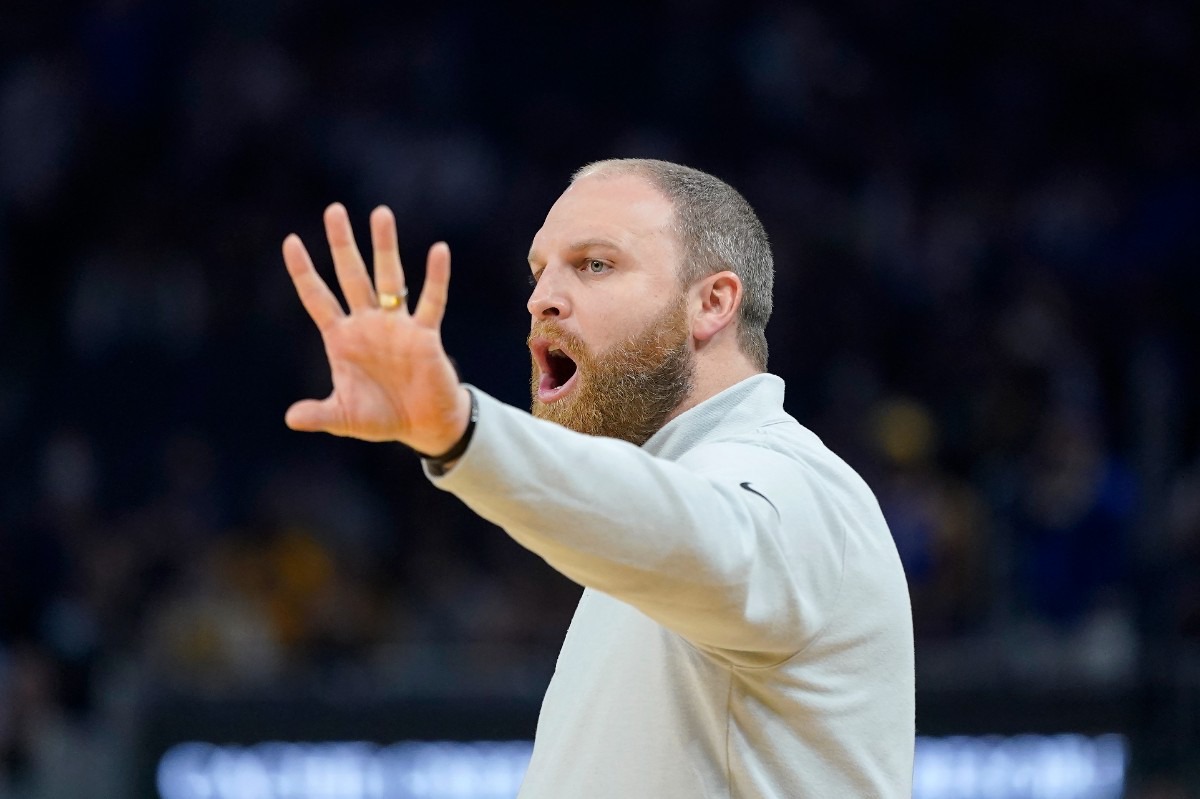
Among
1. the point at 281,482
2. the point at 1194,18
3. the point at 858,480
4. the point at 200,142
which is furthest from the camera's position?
the point at 1194,18

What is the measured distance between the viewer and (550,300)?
281 centimetres

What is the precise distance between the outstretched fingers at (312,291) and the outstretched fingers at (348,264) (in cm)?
3

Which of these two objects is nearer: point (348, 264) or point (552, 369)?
point (348, 264)

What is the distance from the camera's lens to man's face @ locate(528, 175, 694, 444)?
2803mm

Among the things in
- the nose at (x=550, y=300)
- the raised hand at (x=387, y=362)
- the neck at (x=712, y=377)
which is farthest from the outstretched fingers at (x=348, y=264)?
the neck at (x=712, y=377)

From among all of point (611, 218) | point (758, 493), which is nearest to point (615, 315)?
point (611, 218)

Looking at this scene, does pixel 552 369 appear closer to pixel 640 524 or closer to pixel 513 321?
pixel 640 524

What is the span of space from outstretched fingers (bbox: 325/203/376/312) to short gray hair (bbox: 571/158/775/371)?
811 millimetres

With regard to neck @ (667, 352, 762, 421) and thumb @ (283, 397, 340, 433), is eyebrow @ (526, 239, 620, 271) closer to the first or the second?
neck @ (667, 352, 762, 421)

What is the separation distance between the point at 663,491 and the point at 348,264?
0.47 meters

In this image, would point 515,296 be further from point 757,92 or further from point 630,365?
point 630,365

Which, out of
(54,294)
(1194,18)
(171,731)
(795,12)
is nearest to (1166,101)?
(1194,18)

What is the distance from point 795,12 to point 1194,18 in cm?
308

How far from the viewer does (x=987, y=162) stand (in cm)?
1183
